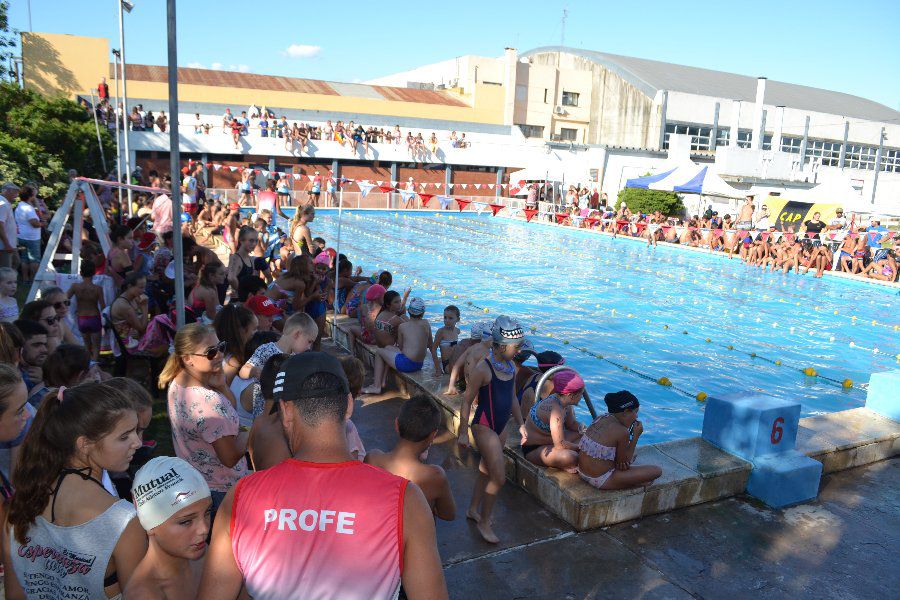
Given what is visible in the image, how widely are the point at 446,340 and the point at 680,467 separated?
3.14m

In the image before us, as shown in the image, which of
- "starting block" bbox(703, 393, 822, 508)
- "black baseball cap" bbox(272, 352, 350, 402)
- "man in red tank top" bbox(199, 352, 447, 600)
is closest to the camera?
"man in red tank top" bbox(199, 352, 447, 600)

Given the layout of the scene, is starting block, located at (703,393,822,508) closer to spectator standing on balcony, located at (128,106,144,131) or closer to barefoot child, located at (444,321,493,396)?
barefoot child, located at (444,321,493,396)

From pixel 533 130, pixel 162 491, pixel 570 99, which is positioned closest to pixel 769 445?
pixel 162 491

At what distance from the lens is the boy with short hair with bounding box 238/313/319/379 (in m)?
4.20

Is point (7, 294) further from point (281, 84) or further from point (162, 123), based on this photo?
point (281, 84)

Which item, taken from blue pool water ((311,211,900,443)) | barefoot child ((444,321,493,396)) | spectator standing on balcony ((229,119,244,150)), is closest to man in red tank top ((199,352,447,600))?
barefoot child ((444,321,493,396))

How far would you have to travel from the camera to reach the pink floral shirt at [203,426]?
3311mm

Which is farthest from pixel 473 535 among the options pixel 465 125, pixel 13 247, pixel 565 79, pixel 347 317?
pixel 565 79

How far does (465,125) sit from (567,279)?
92.0 ft

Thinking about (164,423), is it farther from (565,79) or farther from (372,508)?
(565,79)

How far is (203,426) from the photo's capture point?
3.30m

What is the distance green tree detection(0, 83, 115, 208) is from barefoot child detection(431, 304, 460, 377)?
1075cm

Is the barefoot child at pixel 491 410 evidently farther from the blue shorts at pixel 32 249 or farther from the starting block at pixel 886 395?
the blue shorts at pixel 32 249

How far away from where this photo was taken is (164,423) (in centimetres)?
565
